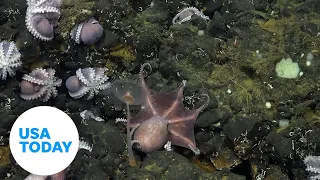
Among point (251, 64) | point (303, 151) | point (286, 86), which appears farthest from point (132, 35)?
point (303, 151)

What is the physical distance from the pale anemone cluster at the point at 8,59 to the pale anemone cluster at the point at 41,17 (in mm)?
230

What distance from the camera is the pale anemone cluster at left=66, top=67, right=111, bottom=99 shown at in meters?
3.64

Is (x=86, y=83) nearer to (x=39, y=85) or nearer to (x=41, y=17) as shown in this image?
(x=39, y=85)

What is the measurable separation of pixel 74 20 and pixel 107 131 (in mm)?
1123

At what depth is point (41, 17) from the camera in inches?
136

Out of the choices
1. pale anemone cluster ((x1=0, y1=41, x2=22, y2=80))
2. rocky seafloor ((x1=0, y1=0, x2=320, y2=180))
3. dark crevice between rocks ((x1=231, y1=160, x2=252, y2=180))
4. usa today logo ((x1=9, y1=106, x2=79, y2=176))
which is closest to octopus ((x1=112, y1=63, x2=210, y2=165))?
rocky seafloor ((x1=0, y1=0, x2=320, y2=180))

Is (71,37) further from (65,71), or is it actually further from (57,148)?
(57,148)

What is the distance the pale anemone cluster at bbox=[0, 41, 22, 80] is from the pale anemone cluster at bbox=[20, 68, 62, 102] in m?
0.14

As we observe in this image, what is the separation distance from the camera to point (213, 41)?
3754mm

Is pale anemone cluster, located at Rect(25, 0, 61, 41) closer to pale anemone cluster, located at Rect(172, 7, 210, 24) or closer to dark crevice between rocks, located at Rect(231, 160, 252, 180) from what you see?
pale anemone cluster, located at Rect(172, 7, 210, 24)

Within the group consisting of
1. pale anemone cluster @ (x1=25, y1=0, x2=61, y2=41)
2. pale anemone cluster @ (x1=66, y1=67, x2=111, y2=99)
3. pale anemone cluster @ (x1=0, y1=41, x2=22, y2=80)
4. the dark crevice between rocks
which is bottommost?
the dark crevice between rocks

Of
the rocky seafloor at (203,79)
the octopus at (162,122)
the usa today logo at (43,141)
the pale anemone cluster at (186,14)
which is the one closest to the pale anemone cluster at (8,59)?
the rocky seafloor at (203,79)

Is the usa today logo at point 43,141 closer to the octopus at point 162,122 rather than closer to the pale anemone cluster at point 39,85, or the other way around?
the octopus at point 162,122

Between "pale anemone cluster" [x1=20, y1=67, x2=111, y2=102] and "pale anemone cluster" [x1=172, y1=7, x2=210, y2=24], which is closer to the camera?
"pale anemone cluster" [x1=20, y1=67, x2=111, y2=102]
